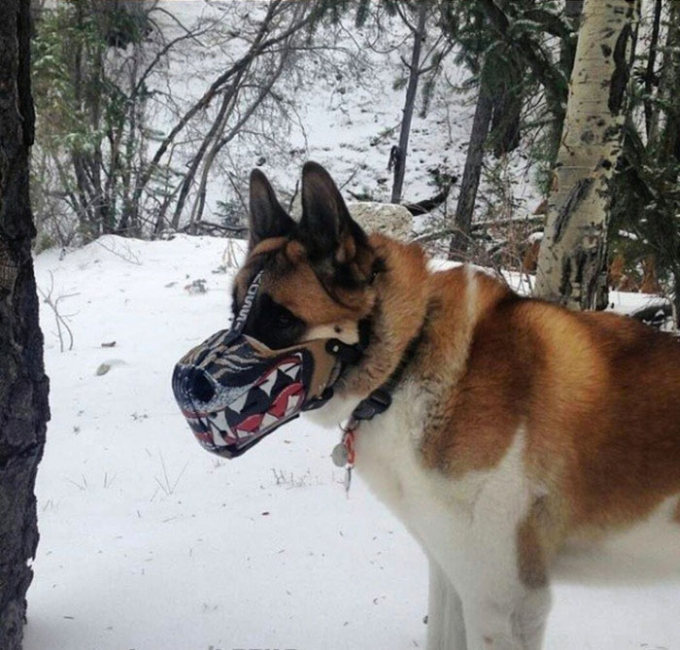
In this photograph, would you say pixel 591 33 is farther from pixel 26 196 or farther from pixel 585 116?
pixel 26 196

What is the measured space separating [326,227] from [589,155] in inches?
74.1

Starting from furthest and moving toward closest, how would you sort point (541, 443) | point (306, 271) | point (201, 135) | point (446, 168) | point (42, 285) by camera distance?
1. point (446, 168)
2. point (201, 135)
3. point (42, 285)
4. point (306, 271)
5. point (541, 443)

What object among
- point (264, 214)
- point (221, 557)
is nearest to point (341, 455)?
point (264, 214)

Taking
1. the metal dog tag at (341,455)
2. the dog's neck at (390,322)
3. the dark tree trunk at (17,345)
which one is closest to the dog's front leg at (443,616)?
the metal dog tag at (341,455)

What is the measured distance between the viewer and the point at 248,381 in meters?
1.58

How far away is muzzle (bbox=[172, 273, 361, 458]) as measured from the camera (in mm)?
1575

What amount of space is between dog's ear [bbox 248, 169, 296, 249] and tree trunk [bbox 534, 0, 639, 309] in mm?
1774

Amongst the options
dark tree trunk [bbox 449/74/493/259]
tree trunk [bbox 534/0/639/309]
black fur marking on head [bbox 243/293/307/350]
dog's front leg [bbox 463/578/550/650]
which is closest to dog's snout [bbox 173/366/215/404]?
black fur marking on head [bbox 243/293/307/350]

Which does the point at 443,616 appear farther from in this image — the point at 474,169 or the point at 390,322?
the point at 474,169

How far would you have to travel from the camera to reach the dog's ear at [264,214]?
5.99 feet

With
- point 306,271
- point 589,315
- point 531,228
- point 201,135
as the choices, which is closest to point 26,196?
point 306,271

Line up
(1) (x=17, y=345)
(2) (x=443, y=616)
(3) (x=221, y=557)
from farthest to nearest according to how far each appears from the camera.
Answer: (3) (x=221, y=557), (2) (x=443, y=616), (1) (x=17, y=345)

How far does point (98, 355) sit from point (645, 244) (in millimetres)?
3931

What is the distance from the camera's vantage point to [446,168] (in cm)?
1911
